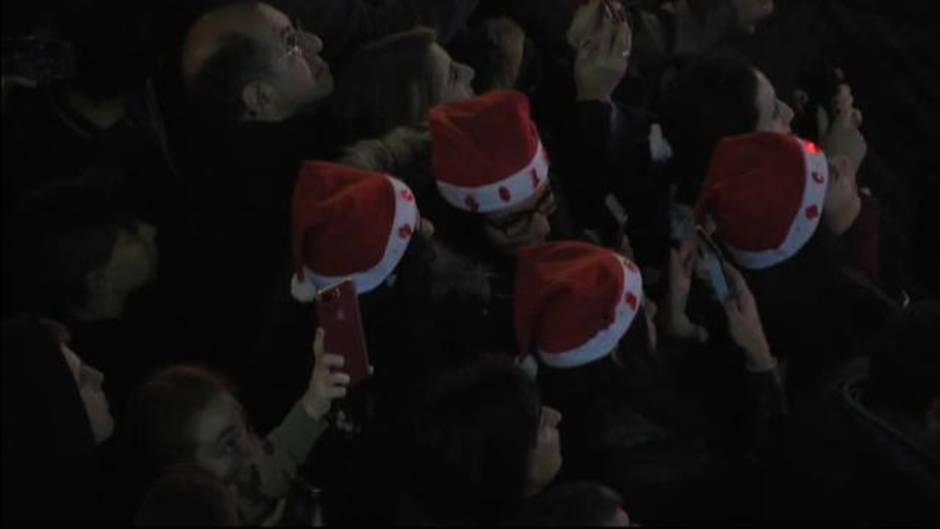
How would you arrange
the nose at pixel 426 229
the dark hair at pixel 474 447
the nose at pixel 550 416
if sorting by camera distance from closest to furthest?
the dark hair at pixel 474 447 < the nose at pixel 550 416 < the nose at pixel 426 229

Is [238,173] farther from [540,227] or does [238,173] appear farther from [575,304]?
[575,304]

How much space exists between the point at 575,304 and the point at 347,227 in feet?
1.03

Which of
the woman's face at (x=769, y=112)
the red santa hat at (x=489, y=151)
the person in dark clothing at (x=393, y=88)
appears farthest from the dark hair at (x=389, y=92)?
the woman's face at (x=769, y=112)

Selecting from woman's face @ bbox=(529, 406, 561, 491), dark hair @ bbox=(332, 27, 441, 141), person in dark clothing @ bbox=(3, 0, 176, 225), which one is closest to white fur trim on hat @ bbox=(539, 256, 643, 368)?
woman's face @ bbox=(529, 406, 561, 491)

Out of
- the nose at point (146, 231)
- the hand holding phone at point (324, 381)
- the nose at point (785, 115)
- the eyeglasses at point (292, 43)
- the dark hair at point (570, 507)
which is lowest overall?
the nose at point (146, 231)

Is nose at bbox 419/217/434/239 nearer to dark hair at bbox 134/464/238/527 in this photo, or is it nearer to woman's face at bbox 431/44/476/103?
woman's face at bbox 431/44/476/103

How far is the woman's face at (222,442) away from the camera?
5.62ft

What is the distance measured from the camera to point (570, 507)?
4.94ft

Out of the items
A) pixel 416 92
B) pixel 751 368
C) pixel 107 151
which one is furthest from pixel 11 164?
pixel 751 368

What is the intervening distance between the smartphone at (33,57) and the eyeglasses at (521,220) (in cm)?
63

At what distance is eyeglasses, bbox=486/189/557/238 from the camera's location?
6.37 feet

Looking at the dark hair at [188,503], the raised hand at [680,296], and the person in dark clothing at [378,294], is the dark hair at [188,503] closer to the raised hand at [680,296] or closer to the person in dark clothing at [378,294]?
the person in dark clothing at [378,294]

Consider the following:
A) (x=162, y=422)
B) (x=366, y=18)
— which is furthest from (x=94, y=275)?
(x=366, y=18)

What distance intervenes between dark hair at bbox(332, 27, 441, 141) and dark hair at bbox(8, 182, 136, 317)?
0.38m
